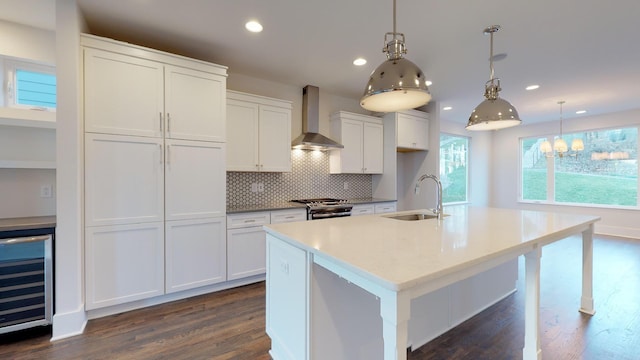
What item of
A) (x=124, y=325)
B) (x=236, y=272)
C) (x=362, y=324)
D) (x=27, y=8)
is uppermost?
(x=27, y=8)

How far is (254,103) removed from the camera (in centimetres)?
343

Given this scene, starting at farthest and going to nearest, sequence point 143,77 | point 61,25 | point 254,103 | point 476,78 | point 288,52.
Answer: point 476,78 → point 254,103 → point 288,52 → point 143,77 → point 61,25

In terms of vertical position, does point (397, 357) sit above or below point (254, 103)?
below

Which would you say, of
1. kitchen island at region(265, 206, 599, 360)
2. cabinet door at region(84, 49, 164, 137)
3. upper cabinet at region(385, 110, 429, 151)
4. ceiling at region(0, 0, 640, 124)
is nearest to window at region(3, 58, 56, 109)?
ceiling at region(0, 0, 640, 124)

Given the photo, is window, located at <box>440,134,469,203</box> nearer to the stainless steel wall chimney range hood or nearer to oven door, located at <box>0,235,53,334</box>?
the stainless steel wall chimney range hood

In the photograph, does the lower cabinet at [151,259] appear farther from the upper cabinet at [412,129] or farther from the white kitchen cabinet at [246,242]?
the upper cabinet at [412,129]

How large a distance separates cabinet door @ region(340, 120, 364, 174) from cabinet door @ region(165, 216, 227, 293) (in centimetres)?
210

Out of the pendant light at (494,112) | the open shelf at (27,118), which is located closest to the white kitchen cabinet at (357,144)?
the pendant light at (494,112)

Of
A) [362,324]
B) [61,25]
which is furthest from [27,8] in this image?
[362,324]

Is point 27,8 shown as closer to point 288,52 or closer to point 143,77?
point 143,77

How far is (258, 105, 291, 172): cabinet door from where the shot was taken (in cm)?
352

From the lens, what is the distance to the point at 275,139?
3.62 m

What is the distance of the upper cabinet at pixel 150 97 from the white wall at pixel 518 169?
7386 millimetres

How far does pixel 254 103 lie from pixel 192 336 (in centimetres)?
255
